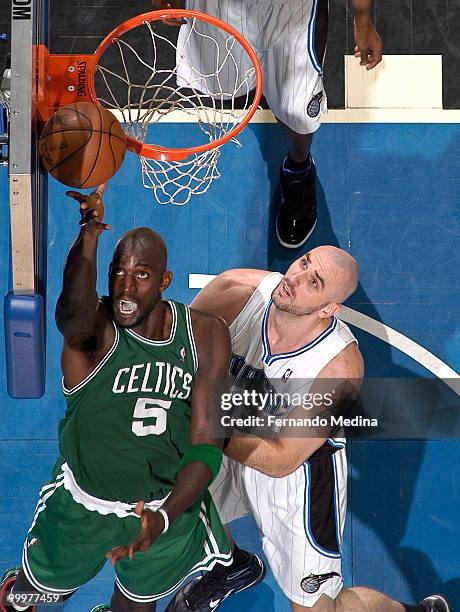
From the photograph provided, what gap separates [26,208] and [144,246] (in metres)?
0.75

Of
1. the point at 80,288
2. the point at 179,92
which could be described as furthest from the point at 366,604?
the point at 179,92

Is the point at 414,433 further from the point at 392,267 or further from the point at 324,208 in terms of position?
the point at 324,208

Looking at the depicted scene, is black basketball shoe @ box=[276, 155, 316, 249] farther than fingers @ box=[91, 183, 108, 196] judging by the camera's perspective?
Yes

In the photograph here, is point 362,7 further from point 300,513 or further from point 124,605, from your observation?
point 124,605

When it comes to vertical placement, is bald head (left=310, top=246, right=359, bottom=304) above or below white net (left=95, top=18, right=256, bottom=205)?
below

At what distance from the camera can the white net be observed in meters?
4.34

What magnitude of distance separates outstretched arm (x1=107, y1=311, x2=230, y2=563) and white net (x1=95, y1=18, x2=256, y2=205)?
2.77 feet

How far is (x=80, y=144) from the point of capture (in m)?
3.41

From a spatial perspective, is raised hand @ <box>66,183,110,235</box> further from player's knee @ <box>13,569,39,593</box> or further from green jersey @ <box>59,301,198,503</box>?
player's knee @ <box>13,569,39,593</box>

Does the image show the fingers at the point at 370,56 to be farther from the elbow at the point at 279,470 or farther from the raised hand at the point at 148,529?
the raised hand at the point at 148,529

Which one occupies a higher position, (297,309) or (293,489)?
(297,309)

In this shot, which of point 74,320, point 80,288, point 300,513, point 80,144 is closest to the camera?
point 80,144

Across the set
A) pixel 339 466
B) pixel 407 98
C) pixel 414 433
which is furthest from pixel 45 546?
pixel 407 98

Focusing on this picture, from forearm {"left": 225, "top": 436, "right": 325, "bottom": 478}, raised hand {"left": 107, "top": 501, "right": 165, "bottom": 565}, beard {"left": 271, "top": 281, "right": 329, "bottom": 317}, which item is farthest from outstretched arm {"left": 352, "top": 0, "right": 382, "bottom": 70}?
raised hand {"left": 107, "top": 501, "right": 165, "bottom": 565}
